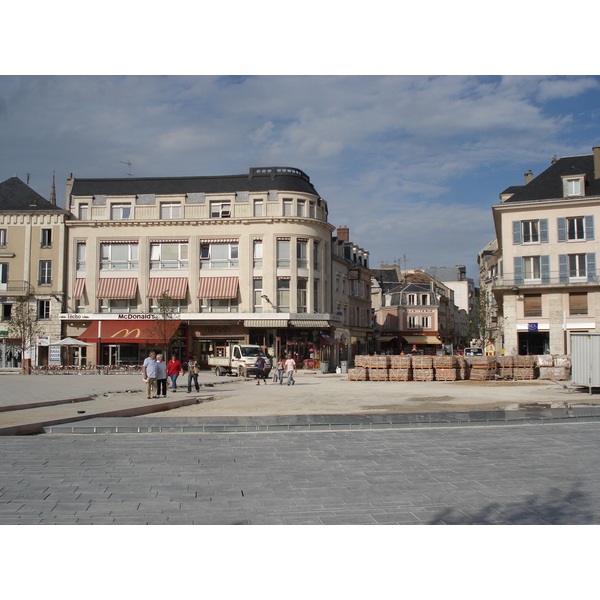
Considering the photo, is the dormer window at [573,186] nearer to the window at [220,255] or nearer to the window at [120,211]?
the window at [220,255]

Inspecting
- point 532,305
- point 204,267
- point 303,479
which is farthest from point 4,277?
point 303,479

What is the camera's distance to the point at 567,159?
46844mm

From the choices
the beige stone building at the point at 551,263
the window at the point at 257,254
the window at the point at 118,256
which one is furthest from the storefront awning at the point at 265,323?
the beige stone building at the point at 551,263

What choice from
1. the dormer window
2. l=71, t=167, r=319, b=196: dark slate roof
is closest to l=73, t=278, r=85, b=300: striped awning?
l=71, t=167, r=319, b=196: dark slate roof

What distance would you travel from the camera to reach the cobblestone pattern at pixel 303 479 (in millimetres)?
6098

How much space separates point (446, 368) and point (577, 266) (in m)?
18.2

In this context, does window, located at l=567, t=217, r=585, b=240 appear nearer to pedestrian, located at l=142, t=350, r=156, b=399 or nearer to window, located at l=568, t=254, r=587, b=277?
window, located at l=568, t=254, r=587, b=277

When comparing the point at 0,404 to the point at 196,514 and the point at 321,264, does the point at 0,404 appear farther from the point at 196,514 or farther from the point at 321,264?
the point at 321,264

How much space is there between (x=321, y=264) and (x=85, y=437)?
3658cm

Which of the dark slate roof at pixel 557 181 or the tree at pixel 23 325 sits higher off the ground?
the dark slate roof at pixel 557 181

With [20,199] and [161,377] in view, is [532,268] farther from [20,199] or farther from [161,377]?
[20,199]

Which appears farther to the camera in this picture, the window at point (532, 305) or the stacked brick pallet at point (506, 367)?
the window at point (532, 305)

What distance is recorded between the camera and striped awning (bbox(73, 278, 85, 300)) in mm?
45562

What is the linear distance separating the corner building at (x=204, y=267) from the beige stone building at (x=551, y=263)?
13.6m
